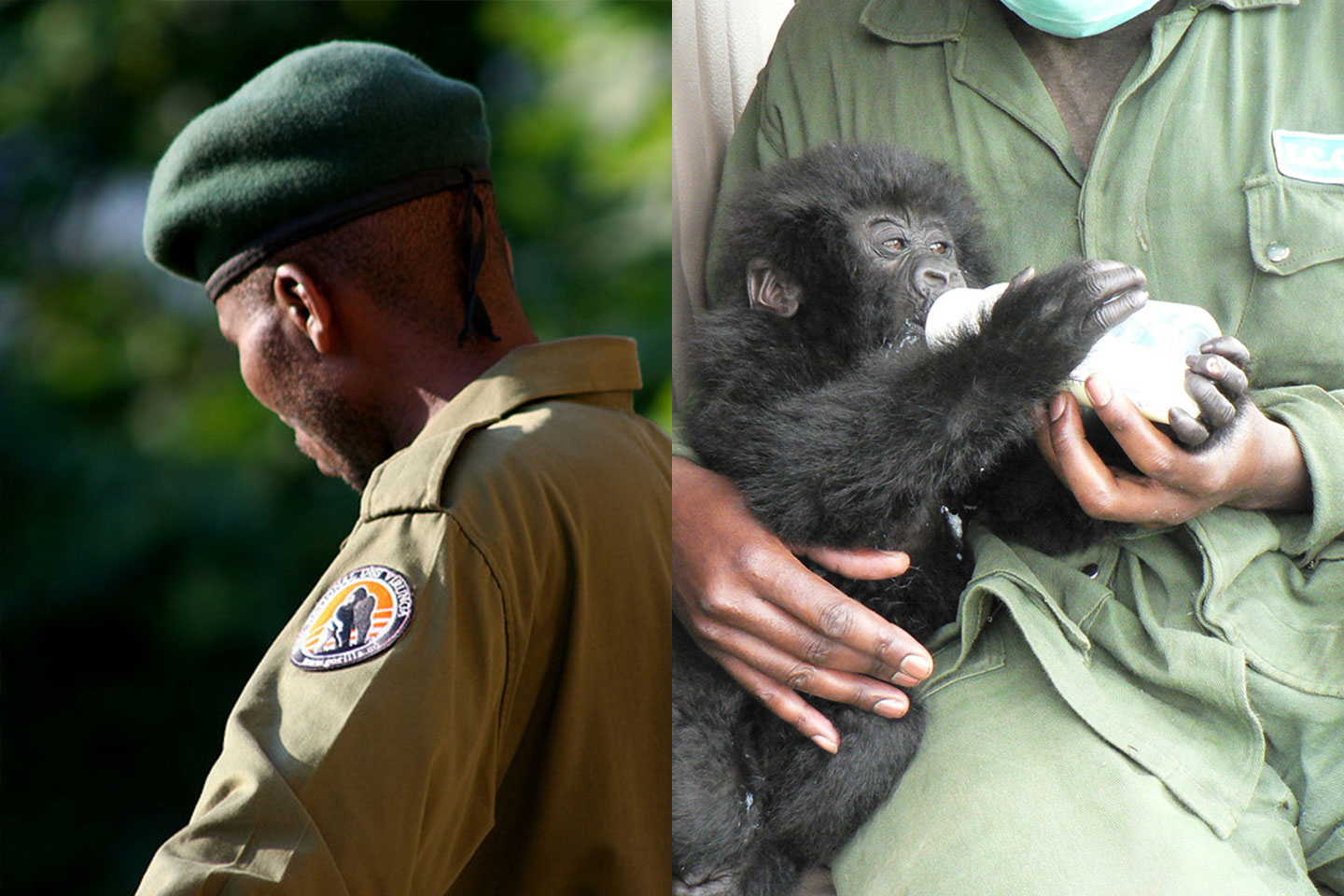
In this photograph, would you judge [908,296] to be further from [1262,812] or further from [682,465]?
[1262,812]

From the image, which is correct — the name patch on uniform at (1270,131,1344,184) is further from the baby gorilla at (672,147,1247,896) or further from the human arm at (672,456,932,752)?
the human arm at (672,456,932,752)

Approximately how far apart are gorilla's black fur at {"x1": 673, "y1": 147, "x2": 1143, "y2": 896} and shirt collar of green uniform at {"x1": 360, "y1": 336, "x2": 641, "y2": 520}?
1.24ft

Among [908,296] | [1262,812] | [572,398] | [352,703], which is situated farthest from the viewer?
[572,398]

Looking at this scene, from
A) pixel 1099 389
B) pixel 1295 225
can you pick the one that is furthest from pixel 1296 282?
pixel 1099 389

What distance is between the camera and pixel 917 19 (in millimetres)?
986

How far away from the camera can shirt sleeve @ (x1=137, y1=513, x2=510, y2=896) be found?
1.07 meters

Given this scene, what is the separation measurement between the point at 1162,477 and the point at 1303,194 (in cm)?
21

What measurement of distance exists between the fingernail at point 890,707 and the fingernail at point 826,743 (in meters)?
0.04

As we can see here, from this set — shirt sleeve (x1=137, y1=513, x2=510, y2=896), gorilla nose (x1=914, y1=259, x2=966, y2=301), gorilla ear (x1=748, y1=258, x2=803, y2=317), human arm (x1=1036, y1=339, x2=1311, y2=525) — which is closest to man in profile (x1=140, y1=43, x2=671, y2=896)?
shirt sleeve (x1=137, y1=513, x2=510, y2=896)

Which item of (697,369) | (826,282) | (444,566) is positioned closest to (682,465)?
(697,369)

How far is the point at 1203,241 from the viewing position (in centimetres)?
89

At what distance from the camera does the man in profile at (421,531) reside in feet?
3.67

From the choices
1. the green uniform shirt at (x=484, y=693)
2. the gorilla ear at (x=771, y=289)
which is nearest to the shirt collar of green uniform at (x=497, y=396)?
the green uniform shirt at (x=484, y=693)

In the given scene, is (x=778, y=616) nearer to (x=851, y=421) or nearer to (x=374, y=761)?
(x=851, y=421)
